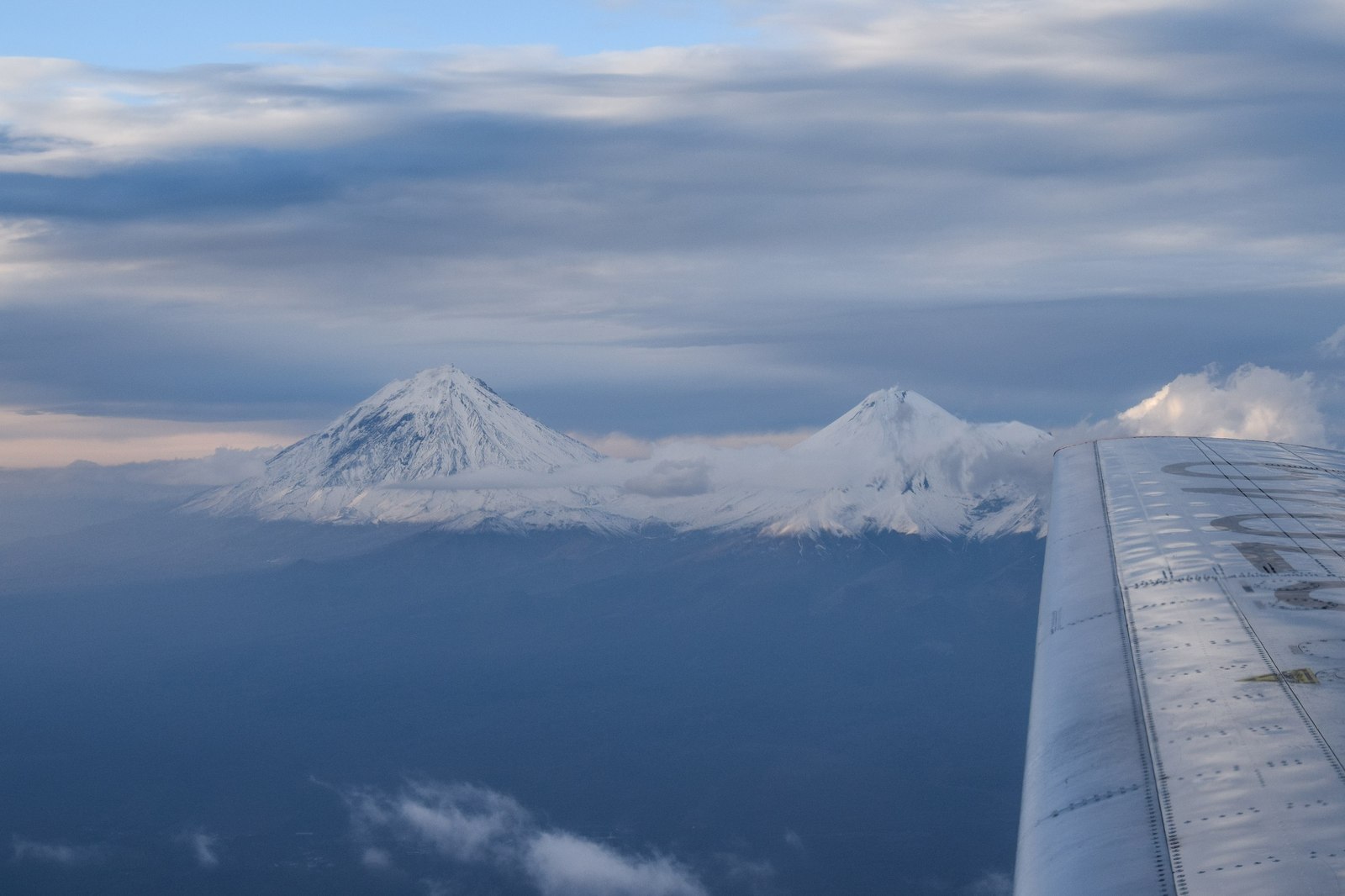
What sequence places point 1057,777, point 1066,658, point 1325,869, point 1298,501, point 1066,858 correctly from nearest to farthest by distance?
point 1325,869 < point 1066,858 < point 1057,777 < point 1066,658 < point 1298,501

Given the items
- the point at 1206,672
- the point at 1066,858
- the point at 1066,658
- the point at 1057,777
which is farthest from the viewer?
the point at 1066,658

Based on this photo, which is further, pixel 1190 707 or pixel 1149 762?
pixel 1190 707

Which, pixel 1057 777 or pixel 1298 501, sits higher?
pixel 1298 501

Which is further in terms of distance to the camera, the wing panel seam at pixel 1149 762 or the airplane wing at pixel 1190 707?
the airplane wing at pixel 1190 707

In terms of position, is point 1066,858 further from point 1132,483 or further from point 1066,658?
point 1132,483

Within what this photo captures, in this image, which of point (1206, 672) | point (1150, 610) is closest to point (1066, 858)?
point (1206, 672)

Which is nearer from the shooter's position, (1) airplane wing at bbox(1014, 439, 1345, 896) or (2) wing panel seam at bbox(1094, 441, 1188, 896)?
(2) wing panel seam at bbox(1094, 441, 1188, 896)

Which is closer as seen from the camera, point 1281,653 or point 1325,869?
point 1325,869

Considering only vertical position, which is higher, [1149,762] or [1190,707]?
[1190,707]
